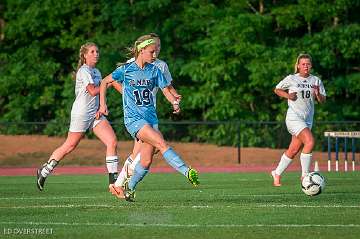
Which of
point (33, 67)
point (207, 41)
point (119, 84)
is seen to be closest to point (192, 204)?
point (119, 84)

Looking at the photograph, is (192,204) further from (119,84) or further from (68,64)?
(68,64)

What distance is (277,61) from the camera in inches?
1463

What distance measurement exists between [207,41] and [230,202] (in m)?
23.5

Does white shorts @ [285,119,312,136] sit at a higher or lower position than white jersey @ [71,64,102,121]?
lower

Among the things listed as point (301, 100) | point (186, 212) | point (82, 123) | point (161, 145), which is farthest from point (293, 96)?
point (186, 212)

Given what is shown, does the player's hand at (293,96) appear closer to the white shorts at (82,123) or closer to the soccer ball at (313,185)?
the white shorts at (82,123)

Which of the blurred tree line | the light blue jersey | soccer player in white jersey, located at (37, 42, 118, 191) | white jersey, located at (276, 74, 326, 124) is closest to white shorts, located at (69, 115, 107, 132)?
soccer player in white jersey, located at (37, 42, 118, 191)

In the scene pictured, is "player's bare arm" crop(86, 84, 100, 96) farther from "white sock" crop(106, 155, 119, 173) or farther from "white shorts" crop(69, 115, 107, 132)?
"white sock" crop(106, 155, 119, 173)

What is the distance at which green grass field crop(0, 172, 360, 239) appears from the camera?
1134 centimetres

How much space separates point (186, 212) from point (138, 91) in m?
2.10

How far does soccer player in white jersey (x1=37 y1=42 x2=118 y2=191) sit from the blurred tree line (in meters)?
17.0

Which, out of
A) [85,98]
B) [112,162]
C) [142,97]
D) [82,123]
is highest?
[142,97]

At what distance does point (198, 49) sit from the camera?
39156 millimetres

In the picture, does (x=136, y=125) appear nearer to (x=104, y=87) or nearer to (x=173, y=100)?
(x=173, y=100)
